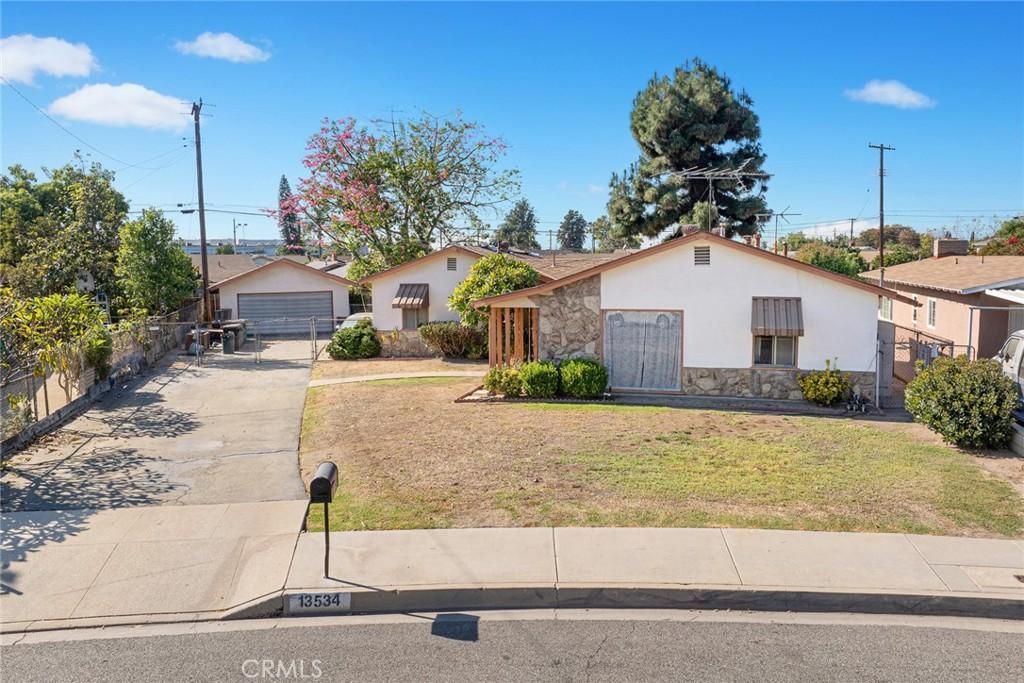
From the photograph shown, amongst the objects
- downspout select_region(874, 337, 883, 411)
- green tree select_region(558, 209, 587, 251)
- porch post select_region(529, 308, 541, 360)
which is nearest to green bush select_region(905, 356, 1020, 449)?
downspout select_region(874, 337, 883, 411)

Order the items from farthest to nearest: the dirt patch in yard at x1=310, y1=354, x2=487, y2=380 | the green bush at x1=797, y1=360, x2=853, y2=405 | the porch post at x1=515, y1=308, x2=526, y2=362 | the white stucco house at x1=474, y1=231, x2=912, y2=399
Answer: the dirt patch in yard at x1=310, y1=354, x2=487, y2=380 → the porch post at x1=515, y1=308, x2=526, y2=362 → the white stucco house at x1=474, y1=231, x2=912, y2=399 → the green bush at x1=797, y1=360, x2=853, y2=405

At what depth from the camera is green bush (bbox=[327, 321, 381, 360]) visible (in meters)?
26.0

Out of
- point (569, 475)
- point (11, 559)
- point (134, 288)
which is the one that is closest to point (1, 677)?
point (11, 559)

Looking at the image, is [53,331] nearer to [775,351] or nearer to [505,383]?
[505,383]

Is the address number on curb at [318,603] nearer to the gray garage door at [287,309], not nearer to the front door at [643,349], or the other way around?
the front door at [643,349]

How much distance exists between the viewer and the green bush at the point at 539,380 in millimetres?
17656

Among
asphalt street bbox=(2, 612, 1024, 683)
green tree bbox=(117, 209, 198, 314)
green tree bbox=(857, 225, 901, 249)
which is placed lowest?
asphalt street bbox=(2, 612, 1024, 683)

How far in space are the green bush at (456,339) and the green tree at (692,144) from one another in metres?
20.9

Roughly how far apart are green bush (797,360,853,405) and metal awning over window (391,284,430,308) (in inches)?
549

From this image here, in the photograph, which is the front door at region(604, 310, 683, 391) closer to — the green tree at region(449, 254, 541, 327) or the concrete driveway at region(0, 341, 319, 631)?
the green tree at region(449, 254, 541, 327)

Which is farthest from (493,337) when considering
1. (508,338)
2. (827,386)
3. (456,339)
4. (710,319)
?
(827,386)

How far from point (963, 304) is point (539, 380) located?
1222 centimetres

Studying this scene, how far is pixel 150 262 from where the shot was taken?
92.3ft

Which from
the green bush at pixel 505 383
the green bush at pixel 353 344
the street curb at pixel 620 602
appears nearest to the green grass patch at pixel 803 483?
the street curb at pixel 620 602
